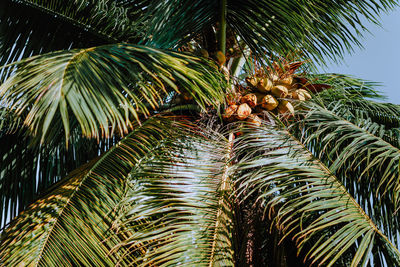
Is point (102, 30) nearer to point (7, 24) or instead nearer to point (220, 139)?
point (7, 24)

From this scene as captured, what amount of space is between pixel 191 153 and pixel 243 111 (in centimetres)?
45

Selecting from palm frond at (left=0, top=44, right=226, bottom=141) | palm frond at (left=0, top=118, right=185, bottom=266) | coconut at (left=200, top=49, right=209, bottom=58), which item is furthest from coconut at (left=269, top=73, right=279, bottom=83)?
palm frond at (left=0, top=44, right=226, bottom=141)

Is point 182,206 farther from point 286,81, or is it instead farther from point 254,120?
point 286,81

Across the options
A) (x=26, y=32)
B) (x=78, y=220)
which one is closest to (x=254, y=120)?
(x=78, y=220)

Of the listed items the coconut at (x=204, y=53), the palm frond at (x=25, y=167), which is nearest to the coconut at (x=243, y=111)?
the coconut at (x=204, y=53)

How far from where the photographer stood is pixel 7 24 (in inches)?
120

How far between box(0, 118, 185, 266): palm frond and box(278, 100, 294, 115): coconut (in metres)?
0.68

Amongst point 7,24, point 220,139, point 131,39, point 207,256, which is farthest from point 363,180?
point 7,24

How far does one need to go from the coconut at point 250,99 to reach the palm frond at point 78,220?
45cm

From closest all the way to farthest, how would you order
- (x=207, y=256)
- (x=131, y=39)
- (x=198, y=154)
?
(x=207, y=256) → (x=198, y=154) → (x=131, y=39)

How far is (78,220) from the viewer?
2.02 metres

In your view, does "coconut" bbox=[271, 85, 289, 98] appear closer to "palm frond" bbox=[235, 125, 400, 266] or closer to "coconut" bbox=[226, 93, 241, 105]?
"coconut" bbox=[226, 93, 241, 105]

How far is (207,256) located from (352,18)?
2021mm

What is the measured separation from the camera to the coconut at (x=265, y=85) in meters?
2.52
